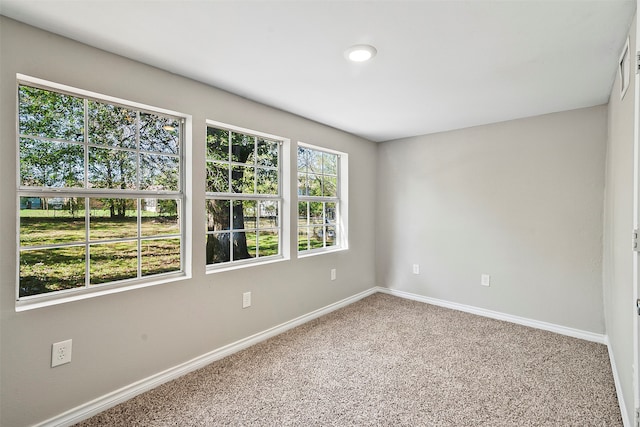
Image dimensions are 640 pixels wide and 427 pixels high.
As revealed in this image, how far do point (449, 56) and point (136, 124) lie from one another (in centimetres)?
217

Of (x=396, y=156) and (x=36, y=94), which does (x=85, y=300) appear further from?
(x=396, y=156)

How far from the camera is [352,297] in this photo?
401 centimetres

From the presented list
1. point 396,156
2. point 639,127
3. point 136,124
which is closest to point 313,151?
point 396,156

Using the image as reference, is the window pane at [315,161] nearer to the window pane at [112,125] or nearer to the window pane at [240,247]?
the window pane at [240,247]

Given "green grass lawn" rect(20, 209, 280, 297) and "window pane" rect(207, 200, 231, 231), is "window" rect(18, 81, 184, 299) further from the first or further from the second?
"window pane" rect(207, 200, 231, 231)

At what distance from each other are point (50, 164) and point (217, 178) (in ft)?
3.62

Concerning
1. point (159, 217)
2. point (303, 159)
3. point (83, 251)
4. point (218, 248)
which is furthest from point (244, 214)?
point (83, 251)

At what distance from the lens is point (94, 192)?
198 centimetres

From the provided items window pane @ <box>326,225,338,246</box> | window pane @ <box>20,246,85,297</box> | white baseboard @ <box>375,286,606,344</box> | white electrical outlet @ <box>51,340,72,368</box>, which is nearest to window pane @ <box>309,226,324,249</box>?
window pane @ <box>326,225,338,246</box>

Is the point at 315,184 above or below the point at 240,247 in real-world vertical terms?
above

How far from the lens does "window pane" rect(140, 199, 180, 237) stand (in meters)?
2.23

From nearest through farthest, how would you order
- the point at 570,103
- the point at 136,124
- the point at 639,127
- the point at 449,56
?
the point at 639,127 < the point at 449,56 < the point at 136,124 < the point at 570,103

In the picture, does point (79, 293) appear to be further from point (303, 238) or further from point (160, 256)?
point (303, 238)

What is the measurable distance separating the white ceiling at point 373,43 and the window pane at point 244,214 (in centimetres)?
96
